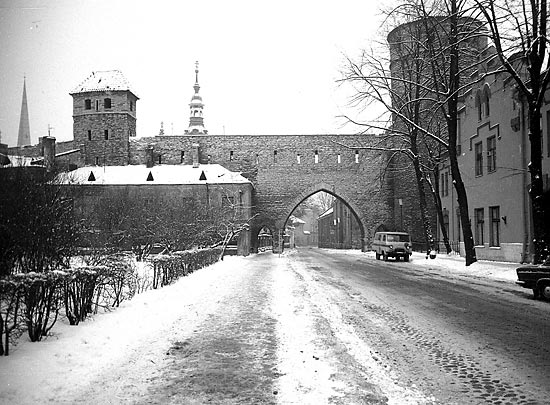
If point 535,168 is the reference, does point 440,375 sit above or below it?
below

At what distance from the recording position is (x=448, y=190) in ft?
120

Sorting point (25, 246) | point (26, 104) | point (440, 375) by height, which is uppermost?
point (26, 104)

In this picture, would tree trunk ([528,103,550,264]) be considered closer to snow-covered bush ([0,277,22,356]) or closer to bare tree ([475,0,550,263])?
bare tree ([475,0,550,263])

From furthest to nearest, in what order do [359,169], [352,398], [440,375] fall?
[359,169]
[440,375]
[352,398]

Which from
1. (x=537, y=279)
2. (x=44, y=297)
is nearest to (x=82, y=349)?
(x=44, y=297)

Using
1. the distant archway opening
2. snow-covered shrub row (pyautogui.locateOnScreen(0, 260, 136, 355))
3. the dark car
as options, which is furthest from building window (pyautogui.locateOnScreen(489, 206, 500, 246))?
the distant archway opening

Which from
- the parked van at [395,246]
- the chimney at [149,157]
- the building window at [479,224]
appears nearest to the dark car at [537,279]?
the building window at [479,224]

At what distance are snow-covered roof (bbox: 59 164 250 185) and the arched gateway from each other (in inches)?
84.0

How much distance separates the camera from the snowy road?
5.34 m

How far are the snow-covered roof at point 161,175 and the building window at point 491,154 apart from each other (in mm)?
26907

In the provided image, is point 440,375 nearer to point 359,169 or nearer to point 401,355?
point 401,355

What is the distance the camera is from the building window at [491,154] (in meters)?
27.3

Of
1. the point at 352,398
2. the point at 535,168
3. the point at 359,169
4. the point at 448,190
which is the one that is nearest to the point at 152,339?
the point at 352,398

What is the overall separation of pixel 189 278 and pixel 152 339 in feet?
32.1
